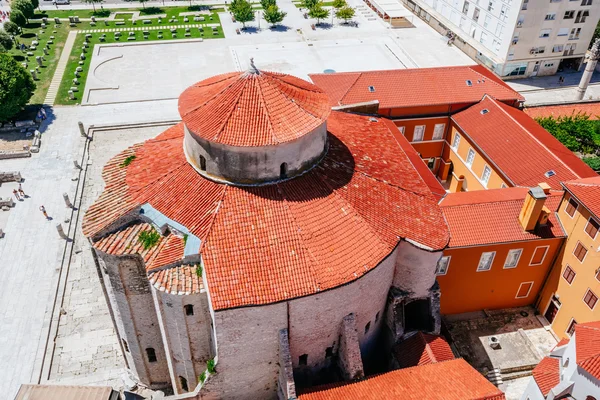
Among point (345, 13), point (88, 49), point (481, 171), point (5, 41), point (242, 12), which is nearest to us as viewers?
point (481, 171)

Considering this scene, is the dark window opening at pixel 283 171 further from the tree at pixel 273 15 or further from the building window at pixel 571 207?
the tree at pixel 273 15

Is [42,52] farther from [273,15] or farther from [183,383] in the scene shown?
[183,383]

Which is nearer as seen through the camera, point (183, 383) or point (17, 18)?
point (183, 383)

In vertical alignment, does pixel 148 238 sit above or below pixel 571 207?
above

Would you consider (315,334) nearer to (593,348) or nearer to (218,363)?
(218,363)

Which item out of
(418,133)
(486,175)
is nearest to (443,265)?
(486,175)

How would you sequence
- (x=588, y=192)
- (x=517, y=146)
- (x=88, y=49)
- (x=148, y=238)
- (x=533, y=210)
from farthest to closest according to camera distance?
(x=88, y=49)
(x=517, y=146)
(x=533, y=210)
(x=588, y=192)
(x=148, y=238)

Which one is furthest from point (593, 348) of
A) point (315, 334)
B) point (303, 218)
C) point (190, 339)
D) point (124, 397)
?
point (124, 397)
